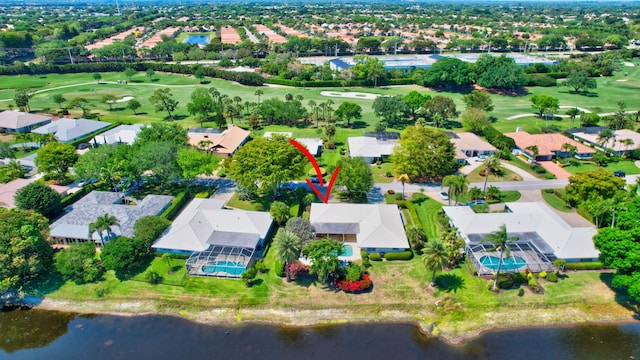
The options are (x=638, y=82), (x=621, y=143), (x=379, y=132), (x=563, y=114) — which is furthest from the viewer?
(x=638, y=82)

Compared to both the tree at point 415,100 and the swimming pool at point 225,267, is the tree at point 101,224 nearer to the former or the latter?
the swimming pool at point 225,267

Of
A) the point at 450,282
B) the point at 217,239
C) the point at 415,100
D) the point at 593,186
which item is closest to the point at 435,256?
the point at 450,282

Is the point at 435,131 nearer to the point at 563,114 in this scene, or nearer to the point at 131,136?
the point at 563,114

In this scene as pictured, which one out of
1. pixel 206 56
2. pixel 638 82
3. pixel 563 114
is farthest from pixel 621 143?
pixel 206 56

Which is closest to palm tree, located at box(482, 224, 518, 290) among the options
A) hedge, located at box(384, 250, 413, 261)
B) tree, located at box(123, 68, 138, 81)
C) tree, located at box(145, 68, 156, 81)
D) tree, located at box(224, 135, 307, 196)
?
hedge, located at box(384, 250, 413, 261)

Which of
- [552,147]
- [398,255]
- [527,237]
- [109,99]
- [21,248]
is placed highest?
[109,99]

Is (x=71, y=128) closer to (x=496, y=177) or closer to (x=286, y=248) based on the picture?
(x=286, y=248)

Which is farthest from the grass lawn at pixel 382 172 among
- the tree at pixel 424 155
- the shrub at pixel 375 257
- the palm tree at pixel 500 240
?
the palm tree at pixel 500 240
